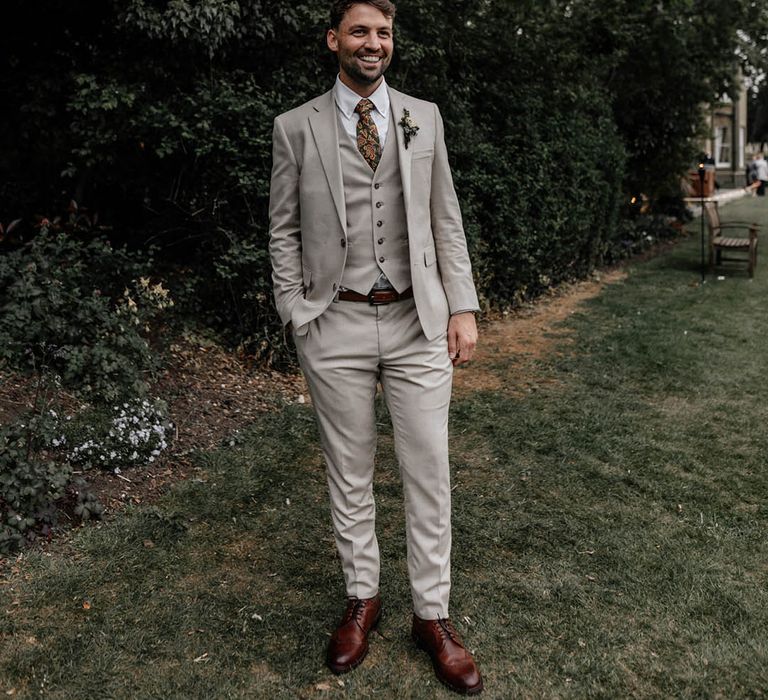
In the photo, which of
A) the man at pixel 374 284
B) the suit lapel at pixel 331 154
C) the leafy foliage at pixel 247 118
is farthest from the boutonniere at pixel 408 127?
the leafy foliage at pixel 247 118

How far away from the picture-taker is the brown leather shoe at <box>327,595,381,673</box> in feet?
9.73

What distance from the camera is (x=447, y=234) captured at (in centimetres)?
286

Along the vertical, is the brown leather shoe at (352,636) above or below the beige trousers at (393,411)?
below

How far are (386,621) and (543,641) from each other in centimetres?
63

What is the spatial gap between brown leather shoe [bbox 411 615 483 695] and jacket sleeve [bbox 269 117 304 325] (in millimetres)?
1232

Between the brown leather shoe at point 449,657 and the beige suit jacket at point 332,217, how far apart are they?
1.07m

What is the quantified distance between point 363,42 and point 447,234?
703mm

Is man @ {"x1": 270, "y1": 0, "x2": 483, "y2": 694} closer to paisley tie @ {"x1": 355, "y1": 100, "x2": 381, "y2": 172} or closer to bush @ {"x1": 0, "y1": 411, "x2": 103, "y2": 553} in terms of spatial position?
paisley tie @ {"x1": 355, "y1": 100, "x2": 381, "y2": 172}

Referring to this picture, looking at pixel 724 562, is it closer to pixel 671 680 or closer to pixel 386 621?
pixel 671 680

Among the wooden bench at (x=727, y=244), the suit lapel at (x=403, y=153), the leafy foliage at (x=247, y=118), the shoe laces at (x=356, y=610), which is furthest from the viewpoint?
the wooden bench at (x=727, y=244)

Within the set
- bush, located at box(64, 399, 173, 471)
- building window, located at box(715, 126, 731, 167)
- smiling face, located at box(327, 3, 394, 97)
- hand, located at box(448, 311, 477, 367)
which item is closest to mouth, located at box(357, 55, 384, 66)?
smiling face, located at box(327, 3, 394, 97)

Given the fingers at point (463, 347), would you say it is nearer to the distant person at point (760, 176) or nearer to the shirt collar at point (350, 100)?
the shirt collar at point (350, 100)

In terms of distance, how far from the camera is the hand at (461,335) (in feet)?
9.45

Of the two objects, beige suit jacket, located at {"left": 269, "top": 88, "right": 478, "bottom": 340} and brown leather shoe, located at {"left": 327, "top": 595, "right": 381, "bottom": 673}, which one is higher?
beige suit jacket, located at {"left": 269, "top": 88, "right": 478, "bottom": 340}
